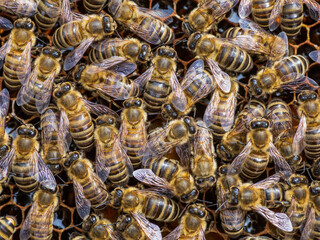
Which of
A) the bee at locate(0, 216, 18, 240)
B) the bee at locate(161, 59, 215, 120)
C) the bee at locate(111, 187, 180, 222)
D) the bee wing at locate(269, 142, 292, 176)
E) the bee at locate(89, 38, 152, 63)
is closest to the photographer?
the bee at locate(0, 216, 18, 240)

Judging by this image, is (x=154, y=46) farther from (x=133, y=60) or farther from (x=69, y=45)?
(x=69, y=45)

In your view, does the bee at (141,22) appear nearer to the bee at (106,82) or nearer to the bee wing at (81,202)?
the bee at (106,82)

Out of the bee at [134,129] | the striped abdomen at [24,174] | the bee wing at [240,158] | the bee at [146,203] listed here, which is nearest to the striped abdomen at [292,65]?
the bee wing at [240,158]

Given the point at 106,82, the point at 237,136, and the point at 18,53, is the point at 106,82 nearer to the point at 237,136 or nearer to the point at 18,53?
the point at 18,53

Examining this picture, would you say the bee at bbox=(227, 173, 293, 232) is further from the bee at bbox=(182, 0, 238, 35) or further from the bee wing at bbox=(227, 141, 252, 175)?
the bee at bbox=(182, 0, 238, 35)

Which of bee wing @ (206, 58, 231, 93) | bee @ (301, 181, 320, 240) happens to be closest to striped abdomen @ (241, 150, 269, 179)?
bee @ (301, 181, 320, 240)

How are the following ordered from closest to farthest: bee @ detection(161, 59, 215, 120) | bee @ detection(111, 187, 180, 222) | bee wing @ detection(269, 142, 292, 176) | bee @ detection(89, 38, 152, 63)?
bee @ detection(111, 187, 180, 222)
bee wing @ detection(269, 142, 292, 176)
bee @ detection(161, 59, 215, 120)
bee @ detection(89, 38, 152, 63)

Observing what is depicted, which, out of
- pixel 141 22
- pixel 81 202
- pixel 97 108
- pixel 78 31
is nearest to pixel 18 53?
pixel 78 31
